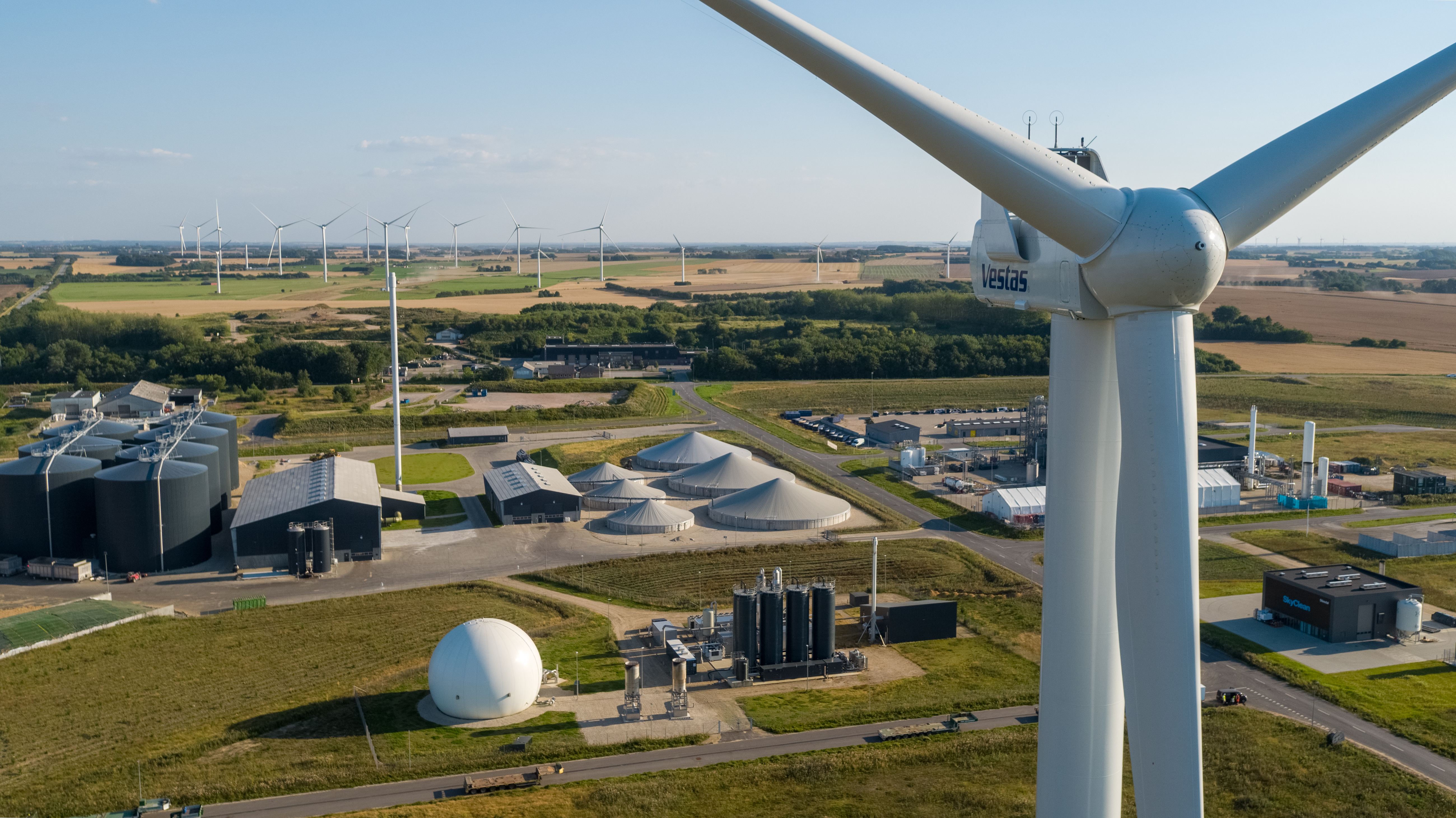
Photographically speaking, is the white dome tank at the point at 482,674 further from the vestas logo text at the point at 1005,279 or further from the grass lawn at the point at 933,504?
the grass lawn at the point at 933,504

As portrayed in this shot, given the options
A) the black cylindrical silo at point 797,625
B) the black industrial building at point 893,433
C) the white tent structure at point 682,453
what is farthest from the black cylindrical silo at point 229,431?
the black industrial building at point 893,433

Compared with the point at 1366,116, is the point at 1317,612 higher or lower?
lower

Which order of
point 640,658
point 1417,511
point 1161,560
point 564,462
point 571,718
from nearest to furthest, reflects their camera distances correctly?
point 1161,560, point 571,718, point 640,658, point 1417,511, point 564,462

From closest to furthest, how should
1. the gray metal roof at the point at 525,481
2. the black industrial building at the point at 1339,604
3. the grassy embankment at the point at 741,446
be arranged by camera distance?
the black industrial building at the point at 1339,604
the gray metal roof at the point at 525,481
the grassy embankment at the point at 741,446

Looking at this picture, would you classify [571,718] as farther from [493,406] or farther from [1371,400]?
[1371,400]

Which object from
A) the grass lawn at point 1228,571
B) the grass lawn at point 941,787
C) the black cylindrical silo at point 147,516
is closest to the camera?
the grass lawn at point 941,787

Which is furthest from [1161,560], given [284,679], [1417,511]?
[1417,511]

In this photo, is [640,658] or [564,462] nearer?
[640,658]
